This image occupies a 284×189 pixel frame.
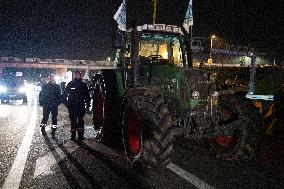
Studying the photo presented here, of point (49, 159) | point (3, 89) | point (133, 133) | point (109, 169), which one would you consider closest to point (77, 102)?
point (49, 159)

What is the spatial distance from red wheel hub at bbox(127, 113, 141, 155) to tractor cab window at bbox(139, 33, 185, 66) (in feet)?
6.12

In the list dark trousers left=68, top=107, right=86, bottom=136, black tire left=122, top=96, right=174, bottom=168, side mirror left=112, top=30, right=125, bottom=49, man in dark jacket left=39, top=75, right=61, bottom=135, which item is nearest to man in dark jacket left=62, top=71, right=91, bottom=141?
dark trousers left=68, top=107, right=86, bottom=136

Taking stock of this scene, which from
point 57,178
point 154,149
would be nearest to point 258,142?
point 154,149

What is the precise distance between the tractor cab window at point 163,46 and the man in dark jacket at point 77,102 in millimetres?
2760

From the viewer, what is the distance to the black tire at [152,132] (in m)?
5.86

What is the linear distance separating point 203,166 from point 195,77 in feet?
5.74

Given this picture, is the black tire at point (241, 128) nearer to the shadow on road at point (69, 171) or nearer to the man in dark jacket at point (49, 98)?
the shadow on road at point (69, 171)

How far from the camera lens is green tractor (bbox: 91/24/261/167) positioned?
19.6 feet

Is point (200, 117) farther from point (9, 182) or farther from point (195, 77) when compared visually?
point (9, 182)

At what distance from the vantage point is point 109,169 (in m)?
6.63

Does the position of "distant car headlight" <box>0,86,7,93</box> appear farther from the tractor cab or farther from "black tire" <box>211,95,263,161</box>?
"black tire" <box>211,95,263,161</box>

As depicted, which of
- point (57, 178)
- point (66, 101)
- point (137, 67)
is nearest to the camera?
point (57, 178)

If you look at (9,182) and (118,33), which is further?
(118,33)

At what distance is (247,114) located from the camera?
704cm
